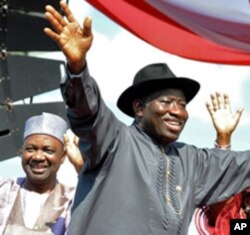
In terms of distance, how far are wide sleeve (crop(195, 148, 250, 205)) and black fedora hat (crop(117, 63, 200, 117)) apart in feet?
1.00

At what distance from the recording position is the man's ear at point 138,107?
3.69 m

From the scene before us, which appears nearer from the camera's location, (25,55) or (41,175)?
(41,175)

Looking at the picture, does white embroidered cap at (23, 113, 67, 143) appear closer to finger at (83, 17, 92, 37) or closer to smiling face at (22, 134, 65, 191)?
smiling face at (22, 134, 65, 191)

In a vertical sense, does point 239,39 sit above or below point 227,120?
above

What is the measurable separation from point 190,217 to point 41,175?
2.69 ft

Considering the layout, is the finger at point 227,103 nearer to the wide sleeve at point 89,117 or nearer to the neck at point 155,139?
the neck at point 155,139

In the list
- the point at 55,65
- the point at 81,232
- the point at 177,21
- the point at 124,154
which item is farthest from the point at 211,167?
the point at 177,21

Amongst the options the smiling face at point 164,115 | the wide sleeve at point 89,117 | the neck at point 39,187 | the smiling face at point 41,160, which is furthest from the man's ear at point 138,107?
the neck at point 39,187

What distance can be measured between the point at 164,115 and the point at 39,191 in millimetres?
886

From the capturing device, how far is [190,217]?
363 centimetres

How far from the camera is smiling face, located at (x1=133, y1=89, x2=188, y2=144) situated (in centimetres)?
357

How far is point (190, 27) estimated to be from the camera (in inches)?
218

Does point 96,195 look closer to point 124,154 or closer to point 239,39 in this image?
point 124,154

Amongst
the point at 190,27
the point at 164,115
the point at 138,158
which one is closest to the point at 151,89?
the point at 164,115
